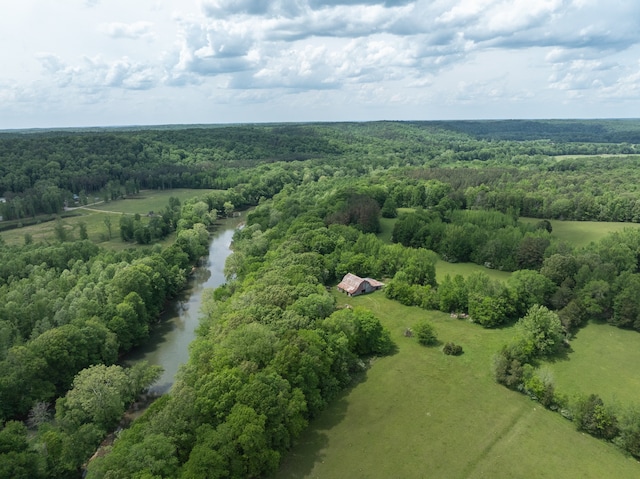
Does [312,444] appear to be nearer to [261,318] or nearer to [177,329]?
[261,318]

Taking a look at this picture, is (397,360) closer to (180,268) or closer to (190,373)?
(190,373)

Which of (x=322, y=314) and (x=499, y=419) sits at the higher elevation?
(x=322, y=314)

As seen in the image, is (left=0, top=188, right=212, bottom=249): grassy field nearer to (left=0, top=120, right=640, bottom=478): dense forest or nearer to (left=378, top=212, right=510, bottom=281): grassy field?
(left=0, top=120, right=640, bottom=478): dense forest

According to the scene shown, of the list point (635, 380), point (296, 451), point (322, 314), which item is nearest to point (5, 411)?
point (296, 451)

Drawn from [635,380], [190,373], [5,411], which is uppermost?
[190,373]

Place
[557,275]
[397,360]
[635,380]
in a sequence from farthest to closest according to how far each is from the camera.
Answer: [557,275], [397,360], [635,380]

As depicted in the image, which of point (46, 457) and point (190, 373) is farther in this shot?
point (190, 373)

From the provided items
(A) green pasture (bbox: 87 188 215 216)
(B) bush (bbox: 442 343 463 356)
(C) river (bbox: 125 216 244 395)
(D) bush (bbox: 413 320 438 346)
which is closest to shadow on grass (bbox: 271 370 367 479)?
(D) bush (bbox: 413 320 438 346)
